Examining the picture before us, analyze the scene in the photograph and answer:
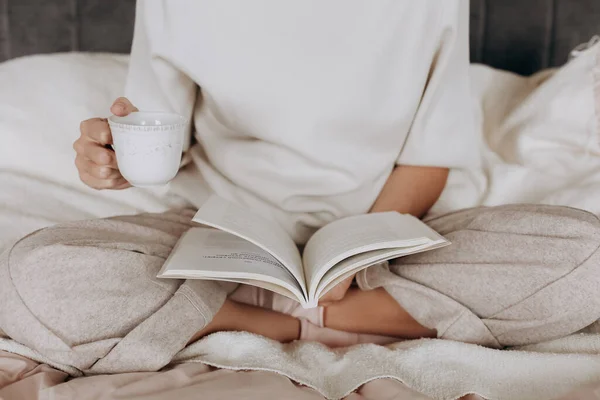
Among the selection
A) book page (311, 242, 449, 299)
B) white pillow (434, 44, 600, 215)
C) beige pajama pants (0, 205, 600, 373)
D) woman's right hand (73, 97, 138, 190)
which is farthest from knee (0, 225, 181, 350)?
white pillow (434, 44, 600, 215)

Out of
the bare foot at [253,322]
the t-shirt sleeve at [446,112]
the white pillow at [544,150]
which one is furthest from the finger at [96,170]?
the white pillow at [544,150]

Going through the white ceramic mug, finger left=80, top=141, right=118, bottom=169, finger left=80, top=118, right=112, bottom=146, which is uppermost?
the white ceramic mug

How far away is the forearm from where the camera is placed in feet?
3.43

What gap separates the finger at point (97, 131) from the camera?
2.73 feet

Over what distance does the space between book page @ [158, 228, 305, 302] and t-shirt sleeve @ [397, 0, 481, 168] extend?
0.36m

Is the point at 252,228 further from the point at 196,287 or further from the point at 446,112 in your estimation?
the point at 446,112

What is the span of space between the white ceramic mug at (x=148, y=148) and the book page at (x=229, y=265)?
10 cm

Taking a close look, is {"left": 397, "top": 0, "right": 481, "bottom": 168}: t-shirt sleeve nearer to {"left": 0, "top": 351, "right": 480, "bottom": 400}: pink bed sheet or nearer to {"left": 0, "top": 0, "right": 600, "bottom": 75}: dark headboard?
{"left": 0, "top": 351, "right": 480, "bottom": 400}: pink bed sheet

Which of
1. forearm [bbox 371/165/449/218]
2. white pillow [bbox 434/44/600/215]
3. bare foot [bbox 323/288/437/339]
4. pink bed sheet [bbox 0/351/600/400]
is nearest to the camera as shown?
Answer: pink bed sheet [bbox 0/351/600/400]

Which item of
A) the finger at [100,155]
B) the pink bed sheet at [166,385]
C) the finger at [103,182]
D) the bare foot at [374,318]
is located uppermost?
the finger at [100,155]

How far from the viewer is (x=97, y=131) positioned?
0.84 m

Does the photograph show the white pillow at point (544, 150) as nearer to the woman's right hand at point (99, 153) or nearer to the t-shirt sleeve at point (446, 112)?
the t-shirt sleeve at point (446, 112)

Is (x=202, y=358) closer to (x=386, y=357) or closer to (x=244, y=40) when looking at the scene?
(x=386, y=357)

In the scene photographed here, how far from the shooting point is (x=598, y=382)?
71 cm
